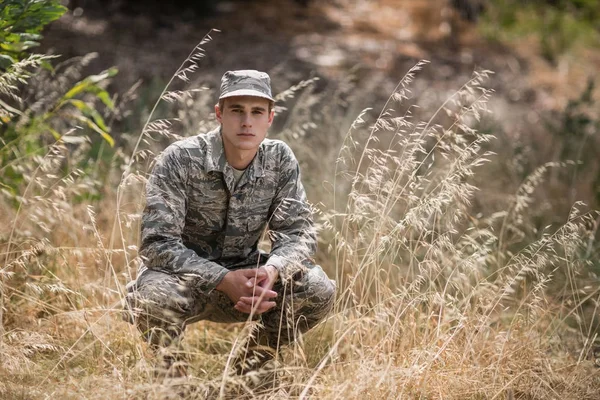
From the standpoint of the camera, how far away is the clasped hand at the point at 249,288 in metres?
2.70

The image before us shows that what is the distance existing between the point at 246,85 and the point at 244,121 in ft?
0.45

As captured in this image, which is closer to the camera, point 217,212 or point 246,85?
point 246,85

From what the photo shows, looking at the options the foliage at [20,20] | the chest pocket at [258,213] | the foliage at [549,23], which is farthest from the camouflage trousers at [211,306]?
the foliage at [549,23]

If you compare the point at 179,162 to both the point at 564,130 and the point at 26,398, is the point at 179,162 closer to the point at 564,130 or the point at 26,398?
the point at 26,398

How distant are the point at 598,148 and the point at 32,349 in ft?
16.5

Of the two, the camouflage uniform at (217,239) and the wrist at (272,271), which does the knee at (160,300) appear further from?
the wrist at (272,271)

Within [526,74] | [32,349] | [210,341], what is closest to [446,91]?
[526,74]

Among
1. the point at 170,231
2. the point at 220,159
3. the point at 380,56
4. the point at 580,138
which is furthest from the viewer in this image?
the point at 380,56

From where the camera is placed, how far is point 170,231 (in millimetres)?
2816

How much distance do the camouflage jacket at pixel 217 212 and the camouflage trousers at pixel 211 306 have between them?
0.07m

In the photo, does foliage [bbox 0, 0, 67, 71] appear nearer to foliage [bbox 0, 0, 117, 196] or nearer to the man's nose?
foliage [bbox 0, 0, 117, 196]

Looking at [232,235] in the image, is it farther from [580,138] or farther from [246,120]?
[580,138]

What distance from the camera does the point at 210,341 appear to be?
11.0 ft

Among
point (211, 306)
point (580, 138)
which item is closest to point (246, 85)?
point (211, 306)
